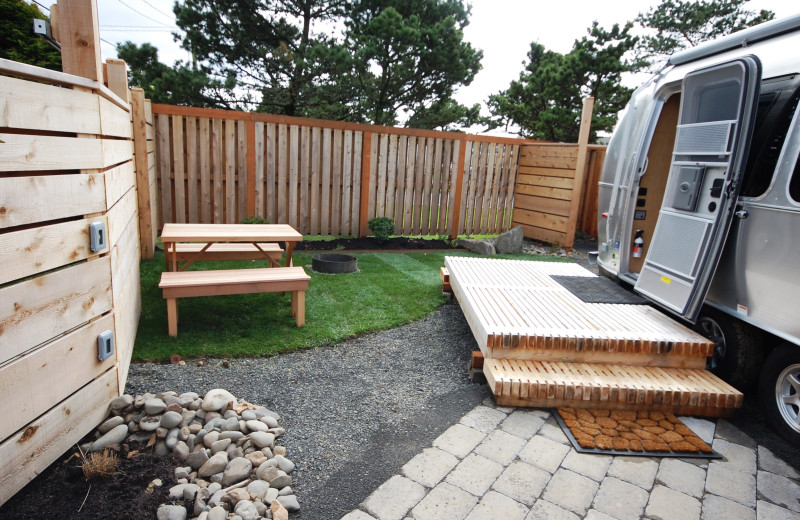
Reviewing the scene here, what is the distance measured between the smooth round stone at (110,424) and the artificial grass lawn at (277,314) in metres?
0.97

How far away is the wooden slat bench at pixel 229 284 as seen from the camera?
3.78m

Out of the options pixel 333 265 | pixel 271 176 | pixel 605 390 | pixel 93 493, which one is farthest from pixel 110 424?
pixel 271 176

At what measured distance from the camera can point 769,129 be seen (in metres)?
3.18

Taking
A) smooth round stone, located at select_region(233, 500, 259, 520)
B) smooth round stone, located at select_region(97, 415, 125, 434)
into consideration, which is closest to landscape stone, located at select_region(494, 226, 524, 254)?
smooth round stone, located at select_region(97, 415, 125, 434)

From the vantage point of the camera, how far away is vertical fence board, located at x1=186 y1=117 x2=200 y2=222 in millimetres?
6978

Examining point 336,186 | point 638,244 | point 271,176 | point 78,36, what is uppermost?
point 78,36

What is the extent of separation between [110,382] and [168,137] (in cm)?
519

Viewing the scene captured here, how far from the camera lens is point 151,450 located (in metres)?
2.40

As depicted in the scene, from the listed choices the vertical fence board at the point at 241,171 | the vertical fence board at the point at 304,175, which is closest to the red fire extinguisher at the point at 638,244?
the vertical fence board at the point at 304,175

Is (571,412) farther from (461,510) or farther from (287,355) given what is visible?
(287,355)

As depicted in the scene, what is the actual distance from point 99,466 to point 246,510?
0.77 metres

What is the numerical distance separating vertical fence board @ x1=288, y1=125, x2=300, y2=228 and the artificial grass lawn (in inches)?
59.5

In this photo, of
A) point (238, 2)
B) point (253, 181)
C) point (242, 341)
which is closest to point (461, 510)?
point (242, 341)

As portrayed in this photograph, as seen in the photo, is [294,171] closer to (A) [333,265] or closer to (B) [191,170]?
(B) [191,170]
